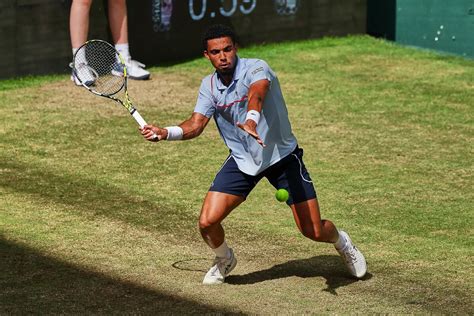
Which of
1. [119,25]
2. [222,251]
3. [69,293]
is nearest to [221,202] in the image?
[222,251]

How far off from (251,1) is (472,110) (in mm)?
4456

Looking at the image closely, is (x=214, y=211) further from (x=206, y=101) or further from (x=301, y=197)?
(x=206, y=101)

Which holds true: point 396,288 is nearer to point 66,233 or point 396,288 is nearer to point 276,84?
point 276,84

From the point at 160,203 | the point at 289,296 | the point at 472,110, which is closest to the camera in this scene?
the point at 289,296

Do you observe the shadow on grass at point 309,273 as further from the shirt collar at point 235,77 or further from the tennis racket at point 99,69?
the tennis racket at point 99,69

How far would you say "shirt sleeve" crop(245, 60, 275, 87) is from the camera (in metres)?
9.73

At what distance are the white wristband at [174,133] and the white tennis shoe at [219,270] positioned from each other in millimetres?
1109

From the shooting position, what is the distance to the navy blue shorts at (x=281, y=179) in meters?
9.98

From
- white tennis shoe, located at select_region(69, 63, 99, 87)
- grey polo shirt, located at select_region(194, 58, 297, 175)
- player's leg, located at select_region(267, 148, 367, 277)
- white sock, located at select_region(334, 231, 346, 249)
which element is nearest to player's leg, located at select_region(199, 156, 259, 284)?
grey polo shirt, located at select_region(194, 58, 297, 175)

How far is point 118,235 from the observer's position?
38.3 ft

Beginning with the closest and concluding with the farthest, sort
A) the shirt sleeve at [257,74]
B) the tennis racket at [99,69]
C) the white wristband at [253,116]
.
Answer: the white wristband at [253,116]
the shirt sleeve at [257,74]
the tennis racket at [99,69]

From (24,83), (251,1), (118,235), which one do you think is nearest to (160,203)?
(118,235)

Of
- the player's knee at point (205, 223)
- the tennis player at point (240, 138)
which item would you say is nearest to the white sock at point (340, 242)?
the tennis player at point (240, 138)

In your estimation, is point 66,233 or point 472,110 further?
point 472,110
